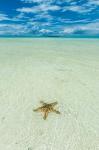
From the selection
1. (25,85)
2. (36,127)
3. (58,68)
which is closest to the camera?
(36,127)

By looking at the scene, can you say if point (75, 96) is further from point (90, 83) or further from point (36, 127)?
point (36, 127)

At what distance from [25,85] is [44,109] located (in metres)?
2.26

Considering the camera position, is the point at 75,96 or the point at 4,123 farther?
the point at 75,96

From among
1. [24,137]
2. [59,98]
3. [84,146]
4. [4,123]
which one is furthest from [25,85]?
[84,146]

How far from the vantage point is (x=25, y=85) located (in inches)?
278

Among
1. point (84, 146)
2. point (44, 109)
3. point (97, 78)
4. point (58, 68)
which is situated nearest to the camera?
point (84, 146)

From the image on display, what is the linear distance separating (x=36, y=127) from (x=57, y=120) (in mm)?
506

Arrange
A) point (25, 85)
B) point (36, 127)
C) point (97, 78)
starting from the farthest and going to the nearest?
point (97, 78)
point (25, 85)
point (36, 127)

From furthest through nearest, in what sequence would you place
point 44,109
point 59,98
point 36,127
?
1. point 59,98
2. point 44,109
3. point 36,127

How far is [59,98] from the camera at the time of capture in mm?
5941

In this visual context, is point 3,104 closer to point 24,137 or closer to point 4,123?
point 4,123

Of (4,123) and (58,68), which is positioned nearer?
(4,123)

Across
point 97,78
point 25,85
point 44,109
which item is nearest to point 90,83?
point 97,78

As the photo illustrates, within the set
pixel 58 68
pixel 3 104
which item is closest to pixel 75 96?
pixel 3 104
